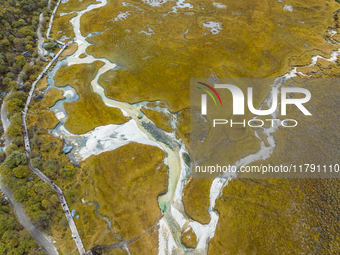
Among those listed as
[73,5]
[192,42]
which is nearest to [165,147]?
[192,42]

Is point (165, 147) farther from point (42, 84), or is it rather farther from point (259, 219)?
point (42, 84)

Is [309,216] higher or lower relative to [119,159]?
lower

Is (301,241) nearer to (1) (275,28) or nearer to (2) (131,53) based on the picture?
(2) (131,53)

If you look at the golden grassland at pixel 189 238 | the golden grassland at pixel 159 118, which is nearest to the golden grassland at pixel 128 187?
the golden grassland at pixel 189 238

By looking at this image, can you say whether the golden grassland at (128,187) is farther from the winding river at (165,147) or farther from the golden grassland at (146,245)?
the winding river at (165,147)

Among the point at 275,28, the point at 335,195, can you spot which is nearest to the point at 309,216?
the point at 335,195

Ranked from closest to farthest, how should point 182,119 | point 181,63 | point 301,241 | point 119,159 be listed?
point 301,241 → point 119,159 → point 182,119 → point 181,63
